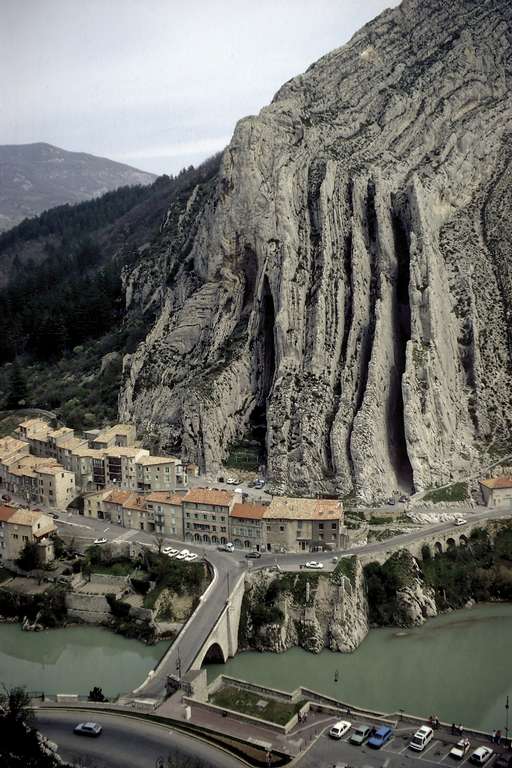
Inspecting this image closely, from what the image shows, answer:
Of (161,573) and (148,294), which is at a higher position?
(148,294)

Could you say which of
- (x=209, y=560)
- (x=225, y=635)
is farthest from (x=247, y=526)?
(x=225, y=635)

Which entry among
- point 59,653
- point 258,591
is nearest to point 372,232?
point 258,591

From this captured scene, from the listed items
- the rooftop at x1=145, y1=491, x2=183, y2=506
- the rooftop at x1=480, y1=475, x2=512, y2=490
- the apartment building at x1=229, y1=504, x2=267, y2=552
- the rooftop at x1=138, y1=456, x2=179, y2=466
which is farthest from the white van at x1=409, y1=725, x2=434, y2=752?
the rooftop at x1=138, y1=456, x2=179, y2=466

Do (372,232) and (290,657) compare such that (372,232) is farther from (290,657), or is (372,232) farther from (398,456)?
(290,657)

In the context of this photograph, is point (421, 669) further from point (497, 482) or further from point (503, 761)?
point (497, 482)

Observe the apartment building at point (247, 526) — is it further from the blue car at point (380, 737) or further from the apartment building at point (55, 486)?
the blue car at point (380, 737)

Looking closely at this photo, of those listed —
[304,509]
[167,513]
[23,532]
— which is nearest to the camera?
[304,509]

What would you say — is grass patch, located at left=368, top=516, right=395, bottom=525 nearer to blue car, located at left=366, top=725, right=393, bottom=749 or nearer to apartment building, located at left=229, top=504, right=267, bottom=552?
apartment building, located at left=229, top=504, right=267, bottom=552
